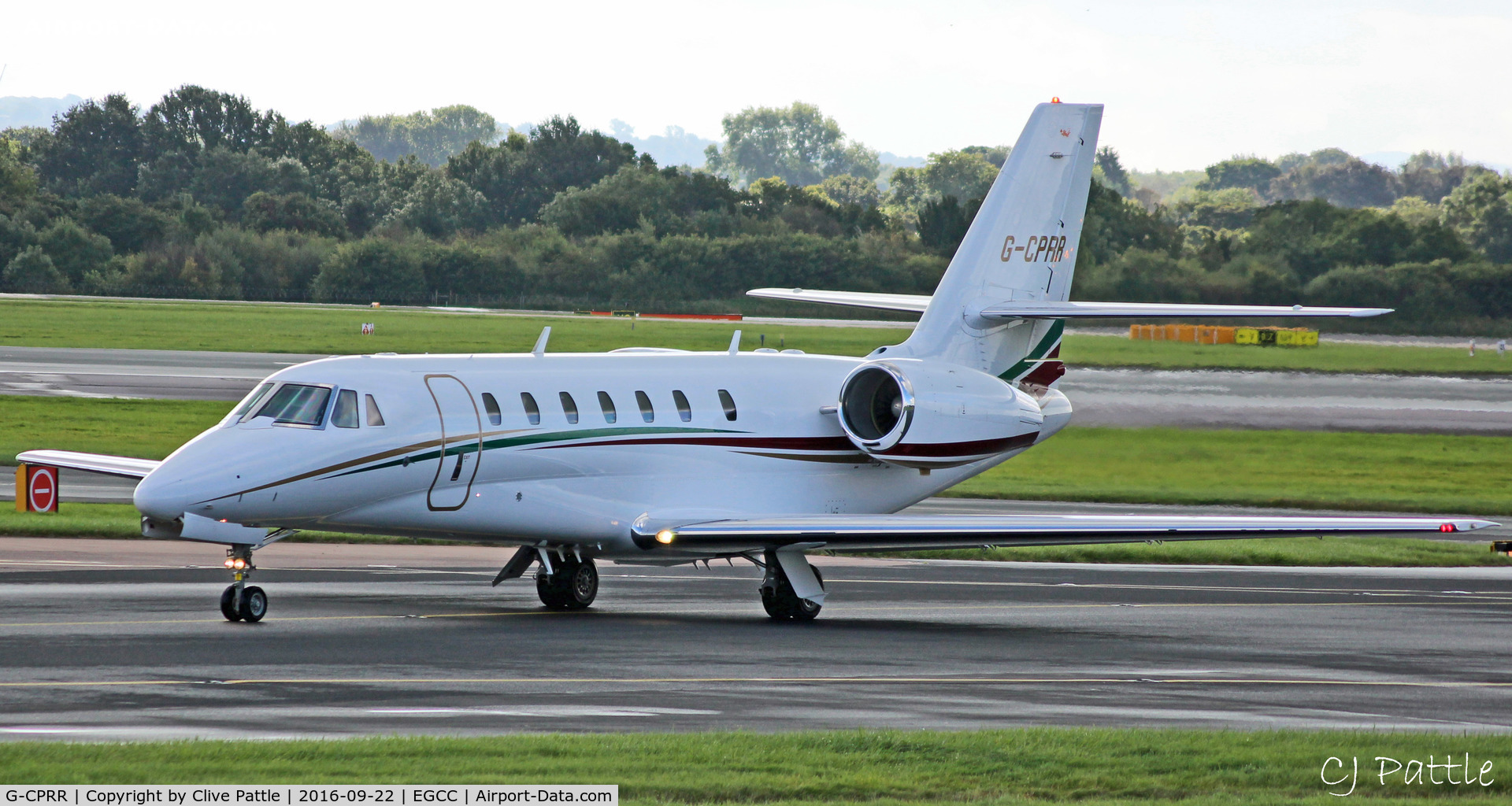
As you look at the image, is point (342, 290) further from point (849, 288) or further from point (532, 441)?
point (532, 441)

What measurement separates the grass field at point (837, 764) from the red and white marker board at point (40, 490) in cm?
978

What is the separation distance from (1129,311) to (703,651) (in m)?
7.94

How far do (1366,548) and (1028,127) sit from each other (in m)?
11.8

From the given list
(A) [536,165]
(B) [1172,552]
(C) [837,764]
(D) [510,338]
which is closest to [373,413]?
(C) [837,764]

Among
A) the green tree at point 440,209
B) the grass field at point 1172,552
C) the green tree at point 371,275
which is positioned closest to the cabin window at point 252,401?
the grass field at point 1172,552

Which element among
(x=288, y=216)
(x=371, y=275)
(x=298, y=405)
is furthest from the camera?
(x=288, y=216)

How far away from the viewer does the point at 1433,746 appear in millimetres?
12141

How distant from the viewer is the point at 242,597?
1888 centimetres

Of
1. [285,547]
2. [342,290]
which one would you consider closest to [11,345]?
[342,290]

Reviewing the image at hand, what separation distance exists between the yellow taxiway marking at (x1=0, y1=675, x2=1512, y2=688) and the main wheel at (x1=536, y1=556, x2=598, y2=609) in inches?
243

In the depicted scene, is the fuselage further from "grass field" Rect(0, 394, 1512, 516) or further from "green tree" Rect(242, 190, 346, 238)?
"green tree" Rect(242, 190, 346, 238)

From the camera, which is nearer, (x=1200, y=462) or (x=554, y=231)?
(x=1200, y=462)

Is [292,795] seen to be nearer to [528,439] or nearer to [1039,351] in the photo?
[528,439]

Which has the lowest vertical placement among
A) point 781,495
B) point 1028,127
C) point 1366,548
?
point 1366,548
